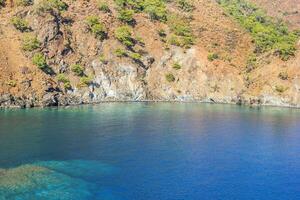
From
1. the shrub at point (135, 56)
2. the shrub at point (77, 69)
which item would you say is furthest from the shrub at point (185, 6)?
the shrub at point (77, 69)

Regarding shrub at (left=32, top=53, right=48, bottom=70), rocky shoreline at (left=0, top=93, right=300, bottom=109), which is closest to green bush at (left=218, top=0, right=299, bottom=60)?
rocky shoreline at (left=0, top=93, right=300, bottom=109)

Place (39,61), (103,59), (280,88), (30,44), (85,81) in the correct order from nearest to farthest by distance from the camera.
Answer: (39,61) → (30,44) → (85,81) → (280,88) → (103,59)

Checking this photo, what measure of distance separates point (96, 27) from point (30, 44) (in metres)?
26.0

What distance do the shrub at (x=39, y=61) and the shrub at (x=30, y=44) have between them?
3.08 metres

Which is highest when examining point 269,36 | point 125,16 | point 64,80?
point 125,16

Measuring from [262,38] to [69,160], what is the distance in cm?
11813

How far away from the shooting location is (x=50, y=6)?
153 m

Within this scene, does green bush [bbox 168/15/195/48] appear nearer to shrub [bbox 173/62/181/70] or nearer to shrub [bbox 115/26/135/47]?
shrub [bbox 173/62/181/70]

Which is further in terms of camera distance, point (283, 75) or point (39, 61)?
point (283, 75)

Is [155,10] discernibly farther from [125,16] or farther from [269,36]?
[269,36]

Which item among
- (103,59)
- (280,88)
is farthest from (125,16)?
(280,88)

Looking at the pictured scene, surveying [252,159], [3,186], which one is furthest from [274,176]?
[3,186]

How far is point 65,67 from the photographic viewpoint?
487 feet

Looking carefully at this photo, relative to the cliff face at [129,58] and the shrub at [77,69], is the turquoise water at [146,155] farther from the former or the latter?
the shrub at [77,69]
